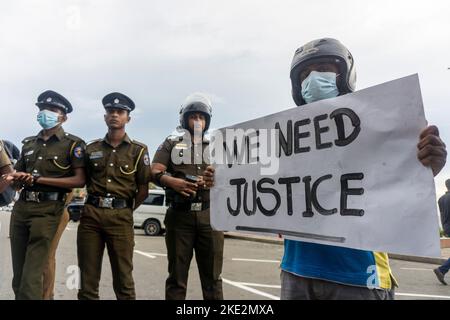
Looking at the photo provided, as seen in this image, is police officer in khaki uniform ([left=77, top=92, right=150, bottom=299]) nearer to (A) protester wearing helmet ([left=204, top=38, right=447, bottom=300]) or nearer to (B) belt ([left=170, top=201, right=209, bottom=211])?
(B) belt ([left=170, top=201, right=209, bottom=211])

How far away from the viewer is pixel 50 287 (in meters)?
3.47

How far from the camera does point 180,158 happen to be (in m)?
3.04

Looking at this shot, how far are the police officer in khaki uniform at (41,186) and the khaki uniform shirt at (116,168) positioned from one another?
13 centimetres

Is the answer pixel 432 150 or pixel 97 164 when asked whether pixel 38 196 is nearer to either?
pixel 97 164

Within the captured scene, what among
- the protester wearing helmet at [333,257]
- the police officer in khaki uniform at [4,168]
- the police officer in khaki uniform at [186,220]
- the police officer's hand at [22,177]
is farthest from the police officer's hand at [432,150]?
the police officer in khaki uniform at [4,168]

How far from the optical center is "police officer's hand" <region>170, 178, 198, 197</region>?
2.75 m

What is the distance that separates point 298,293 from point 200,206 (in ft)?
4.69

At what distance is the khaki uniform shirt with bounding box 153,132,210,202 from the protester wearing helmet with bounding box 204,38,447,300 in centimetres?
146

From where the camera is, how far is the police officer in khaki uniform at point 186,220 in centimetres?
279

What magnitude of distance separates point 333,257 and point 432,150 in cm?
59

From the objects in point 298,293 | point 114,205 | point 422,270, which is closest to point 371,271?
point 298,293

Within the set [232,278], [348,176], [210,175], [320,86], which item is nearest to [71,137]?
[210,175]

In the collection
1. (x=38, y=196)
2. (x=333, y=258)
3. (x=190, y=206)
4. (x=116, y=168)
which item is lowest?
(x=333, y=258)
